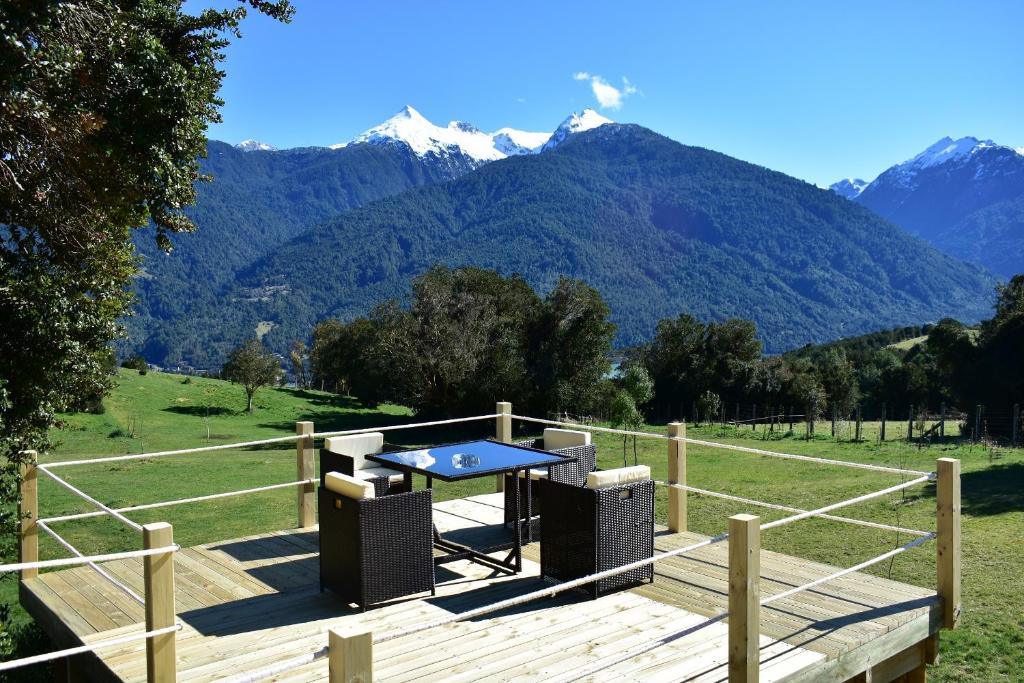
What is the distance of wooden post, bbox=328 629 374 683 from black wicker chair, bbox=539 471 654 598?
261 centimetres

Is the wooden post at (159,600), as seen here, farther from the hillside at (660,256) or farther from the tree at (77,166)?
the hillside at (660,256)

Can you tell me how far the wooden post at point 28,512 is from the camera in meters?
5.74

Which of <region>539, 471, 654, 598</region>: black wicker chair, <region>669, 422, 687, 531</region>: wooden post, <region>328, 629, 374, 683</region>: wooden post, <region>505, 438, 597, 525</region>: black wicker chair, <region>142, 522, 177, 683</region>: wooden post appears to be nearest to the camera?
<region>328, 629, 374, 683</region>: wooden post

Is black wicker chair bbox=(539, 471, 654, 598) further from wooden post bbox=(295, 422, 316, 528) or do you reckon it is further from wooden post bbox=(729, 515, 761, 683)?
wooden post bbox=(295, 422, 316, 528)

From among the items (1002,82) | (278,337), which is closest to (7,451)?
(1002,82)

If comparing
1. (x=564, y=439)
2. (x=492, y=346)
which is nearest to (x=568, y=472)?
(x=564, y=439)

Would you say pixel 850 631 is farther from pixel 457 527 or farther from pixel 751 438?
pixel 751 438

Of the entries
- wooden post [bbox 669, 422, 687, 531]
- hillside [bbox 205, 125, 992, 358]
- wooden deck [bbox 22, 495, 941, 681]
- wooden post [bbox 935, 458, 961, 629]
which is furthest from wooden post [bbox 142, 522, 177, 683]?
hillside [bbox 205, 125, 992, 358]

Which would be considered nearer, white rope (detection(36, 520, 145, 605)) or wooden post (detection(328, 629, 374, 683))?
wooden post (detection(328, 629, 374, 683))

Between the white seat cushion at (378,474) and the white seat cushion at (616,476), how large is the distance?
1910 millimetres

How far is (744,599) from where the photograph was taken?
3.69 meters

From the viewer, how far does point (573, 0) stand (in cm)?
2989

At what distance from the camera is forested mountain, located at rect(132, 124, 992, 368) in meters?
152

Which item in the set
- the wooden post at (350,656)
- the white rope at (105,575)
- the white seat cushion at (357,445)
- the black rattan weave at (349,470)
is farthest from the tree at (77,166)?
the wooden post at (350,656)
